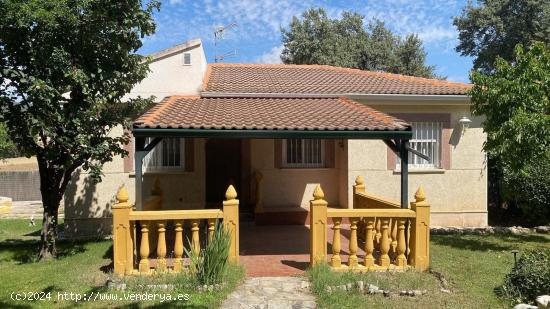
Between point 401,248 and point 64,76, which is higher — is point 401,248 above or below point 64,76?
below

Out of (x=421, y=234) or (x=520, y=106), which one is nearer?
(x=421, y=234)

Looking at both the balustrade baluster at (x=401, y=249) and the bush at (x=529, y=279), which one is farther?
the balustrade baluster at (x=401, y=249)

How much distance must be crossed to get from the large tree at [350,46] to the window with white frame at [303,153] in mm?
23407

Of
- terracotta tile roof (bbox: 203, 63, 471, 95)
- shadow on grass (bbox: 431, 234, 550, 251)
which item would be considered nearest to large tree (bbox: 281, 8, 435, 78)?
terracotta tile roof (bbox: 203, 63, 471, 95)

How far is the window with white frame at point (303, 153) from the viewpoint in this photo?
40.8ft

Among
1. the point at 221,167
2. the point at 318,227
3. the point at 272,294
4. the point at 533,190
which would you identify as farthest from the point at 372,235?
the point at 533,190

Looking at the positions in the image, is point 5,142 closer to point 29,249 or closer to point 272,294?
point 29,249

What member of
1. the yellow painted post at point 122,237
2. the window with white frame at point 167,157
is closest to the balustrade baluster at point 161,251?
the yellow painted post at point 122,237

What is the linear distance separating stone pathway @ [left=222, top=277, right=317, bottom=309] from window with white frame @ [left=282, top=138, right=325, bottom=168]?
5.91 m

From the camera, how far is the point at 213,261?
625 cm

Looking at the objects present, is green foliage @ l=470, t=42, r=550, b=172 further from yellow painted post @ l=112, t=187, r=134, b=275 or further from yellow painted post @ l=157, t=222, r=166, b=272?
yellow painted post @ l=112, t=187, r=134, b=275

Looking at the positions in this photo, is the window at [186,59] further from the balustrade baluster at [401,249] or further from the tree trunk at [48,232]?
the balustrade baluster at [401,249]

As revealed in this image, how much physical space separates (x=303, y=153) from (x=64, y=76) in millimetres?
6808

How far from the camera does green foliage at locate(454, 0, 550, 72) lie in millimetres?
27953
